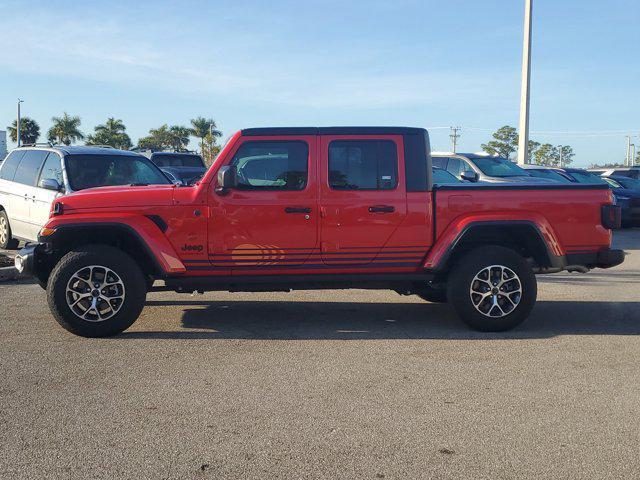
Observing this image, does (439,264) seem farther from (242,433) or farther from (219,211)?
(242,433)

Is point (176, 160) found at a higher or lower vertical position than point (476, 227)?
higher

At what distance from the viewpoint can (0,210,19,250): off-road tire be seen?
36.3 ft

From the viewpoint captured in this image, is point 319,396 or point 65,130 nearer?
point 319,396

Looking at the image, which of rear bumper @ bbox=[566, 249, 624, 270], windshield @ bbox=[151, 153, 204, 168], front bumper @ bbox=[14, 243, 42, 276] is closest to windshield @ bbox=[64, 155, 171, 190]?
front bumper @ bbox=[14, 243, 42, 276]

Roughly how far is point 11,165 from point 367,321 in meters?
7.08

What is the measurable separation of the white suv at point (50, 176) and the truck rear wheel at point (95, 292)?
10.9ft

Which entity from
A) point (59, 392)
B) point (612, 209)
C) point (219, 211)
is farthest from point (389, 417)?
point (612, 209)

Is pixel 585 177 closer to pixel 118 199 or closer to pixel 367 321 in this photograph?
pixel 367 321

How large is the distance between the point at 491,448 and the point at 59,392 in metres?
2.92

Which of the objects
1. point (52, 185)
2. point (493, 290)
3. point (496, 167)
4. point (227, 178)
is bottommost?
point (493, 290)

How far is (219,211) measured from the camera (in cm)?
636

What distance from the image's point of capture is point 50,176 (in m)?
9.79

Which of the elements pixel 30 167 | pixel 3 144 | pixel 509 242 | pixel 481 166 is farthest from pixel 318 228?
pixel 3 144

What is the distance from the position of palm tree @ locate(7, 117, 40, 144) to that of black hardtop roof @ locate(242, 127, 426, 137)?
76.4 meters
